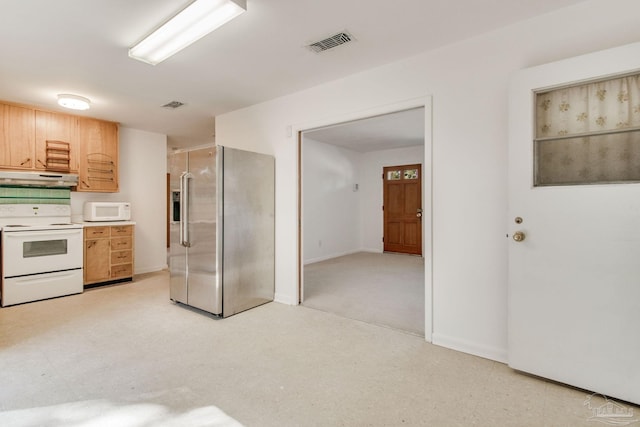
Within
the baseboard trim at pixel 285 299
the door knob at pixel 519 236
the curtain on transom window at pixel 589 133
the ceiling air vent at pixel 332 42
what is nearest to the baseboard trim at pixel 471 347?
the door knob at pixel 519 236

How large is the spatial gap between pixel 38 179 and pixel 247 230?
2984mm

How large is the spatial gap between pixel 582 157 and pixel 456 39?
1300mm

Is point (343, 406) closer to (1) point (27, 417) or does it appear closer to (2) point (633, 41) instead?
(1) point (27, 417)

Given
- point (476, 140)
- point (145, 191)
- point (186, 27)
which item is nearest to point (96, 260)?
point (145, 191)

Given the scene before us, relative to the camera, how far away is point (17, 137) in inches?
155

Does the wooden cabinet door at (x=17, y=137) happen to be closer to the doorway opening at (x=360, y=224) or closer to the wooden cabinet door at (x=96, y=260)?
the wooden cabinet door at (x=96, y=260)

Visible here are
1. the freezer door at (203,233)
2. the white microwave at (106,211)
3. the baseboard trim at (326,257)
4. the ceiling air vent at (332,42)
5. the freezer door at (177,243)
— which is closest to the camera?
the ceiling air vent at (332,42)

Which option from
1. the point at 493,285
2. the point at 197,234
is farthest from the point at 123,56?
the point at 493,285

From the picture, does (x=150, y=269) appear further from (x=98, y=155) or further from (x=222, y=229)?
(x=222, y=229)

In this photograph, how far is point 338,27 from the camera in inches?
90.7

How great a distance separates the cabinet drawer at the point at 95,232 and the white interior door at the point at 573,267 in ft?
16.6

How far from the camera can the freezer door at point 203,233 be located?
3184mm

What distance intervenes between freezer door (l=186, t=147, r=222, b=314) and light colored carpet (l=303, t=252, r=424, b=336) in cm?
116

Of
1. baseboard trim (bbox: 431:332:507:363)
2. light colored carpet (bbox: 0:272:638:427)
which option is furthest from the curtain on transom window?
light colored carpet (bbox: 0:272:638:427)
